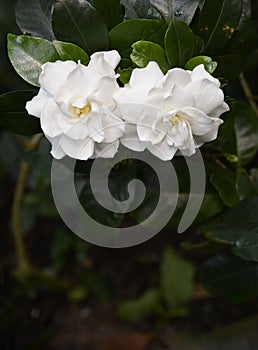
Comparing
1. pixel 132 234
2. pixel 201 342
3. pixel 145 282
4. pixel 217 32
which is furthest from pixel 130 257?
pixel 217 32

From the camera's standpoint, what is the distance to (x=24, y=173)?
1.75m

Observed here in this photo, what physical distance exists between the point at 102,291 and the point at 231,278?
0.90 metres

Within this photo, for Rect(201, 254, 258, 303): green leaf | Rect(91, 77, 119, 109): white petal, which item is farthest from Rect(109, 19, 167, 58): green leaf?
Rect(201, 254, 258, 303): green leaf

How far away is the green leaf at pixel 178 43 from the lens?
88 centimetres

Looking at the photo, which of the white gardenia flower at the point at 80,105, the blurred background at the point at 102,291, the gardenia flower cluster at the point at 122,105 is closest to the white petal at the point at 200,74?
the gardenia flower cluster at the point at 122,105

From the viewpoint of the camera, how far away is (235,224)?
1082 mm

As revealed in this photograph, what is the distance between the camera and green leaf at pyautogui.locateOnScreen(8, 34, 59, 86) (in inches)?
35.2

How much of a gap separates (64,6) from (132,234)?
0.46 meters

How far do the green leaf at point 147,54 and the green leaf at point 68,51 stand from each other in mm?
77

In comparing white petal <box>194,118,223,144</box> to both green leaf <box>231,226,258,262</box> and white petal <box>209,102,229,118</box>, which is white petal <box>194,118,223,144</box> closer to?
white petal <box>209,102,229,118</box>

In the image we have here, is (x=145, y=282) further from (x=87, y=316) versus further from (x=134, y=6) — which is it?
(x=134, y=6)

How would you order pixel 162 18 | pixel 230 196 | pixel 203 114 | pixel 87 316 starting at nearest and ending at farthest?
1. pixel 203 114
2. pixel 162 18
3. pixel 230 196
4. pixel 87 316

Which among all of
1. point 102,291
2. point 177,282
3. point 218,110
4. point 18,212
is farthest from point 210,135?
point 102,291

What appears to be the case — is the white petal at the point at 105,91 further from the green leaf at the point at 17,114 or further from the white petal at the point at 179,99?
the green leaf at the point at 17,114
